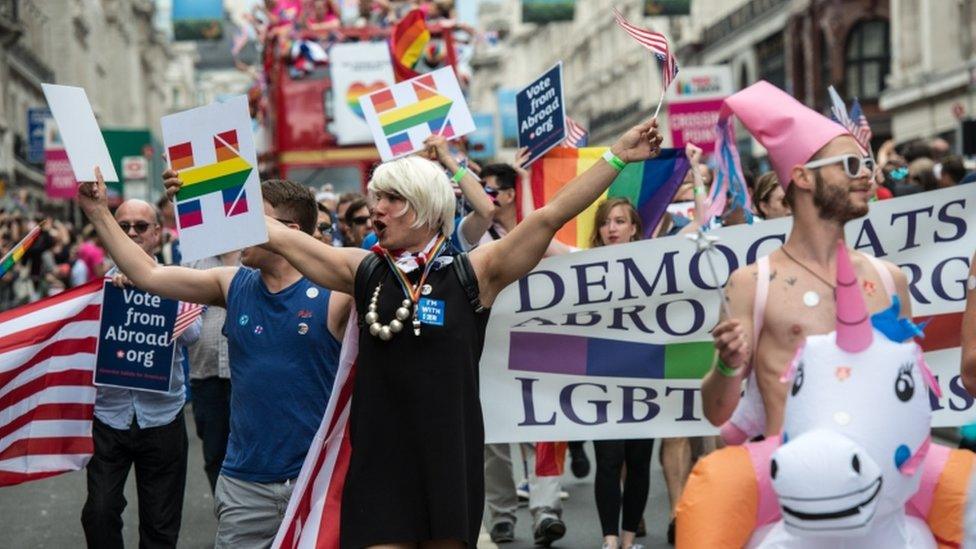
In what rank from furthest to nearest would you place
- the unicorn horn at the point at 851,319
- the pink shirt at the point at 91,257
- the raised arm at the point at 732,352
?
the pink shirt at the point at 91,257, the raised arm at the point at 732,352, the unicorn horn at the point at 851,319

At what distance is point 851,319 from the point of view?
4223 millimetres

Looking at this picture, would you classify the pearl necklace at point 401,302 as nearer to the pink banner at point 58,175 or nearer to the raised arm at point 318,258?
the raised arm at point 318,258

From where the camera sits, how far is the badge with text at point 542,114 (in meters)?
9.66

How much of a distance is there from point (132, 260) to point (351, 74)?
51.5 feet

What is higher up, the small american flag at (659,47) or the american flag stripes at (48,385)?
the small american flag at (659,47)

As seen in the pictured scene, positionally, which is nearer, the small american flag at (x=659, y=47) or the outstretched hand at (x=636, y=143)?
the outstretched hand at (x=636, y=143)

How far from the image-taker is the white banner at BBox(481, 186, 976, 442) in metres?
8.05

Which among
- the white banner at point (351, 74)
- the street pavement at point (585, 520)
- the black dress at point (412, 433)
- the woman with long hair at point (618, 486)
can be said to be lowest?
the street pavement at point (585, 520)

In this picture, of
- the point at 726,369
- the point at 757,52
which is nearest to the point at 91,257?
the point at 726,369

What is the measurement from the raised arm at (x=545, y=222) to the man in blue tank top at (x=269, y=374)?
81cm

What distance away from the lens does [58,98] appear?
19.4 ft

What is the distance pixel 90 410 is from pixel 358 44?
14.3 meters

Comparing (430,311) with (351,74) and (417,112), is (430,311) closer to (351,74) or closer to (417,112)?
(417,112)

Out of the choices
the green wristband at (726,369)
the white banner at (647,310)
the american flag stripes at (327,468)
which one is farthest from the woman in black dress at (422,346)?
the white banner at (647,310)
